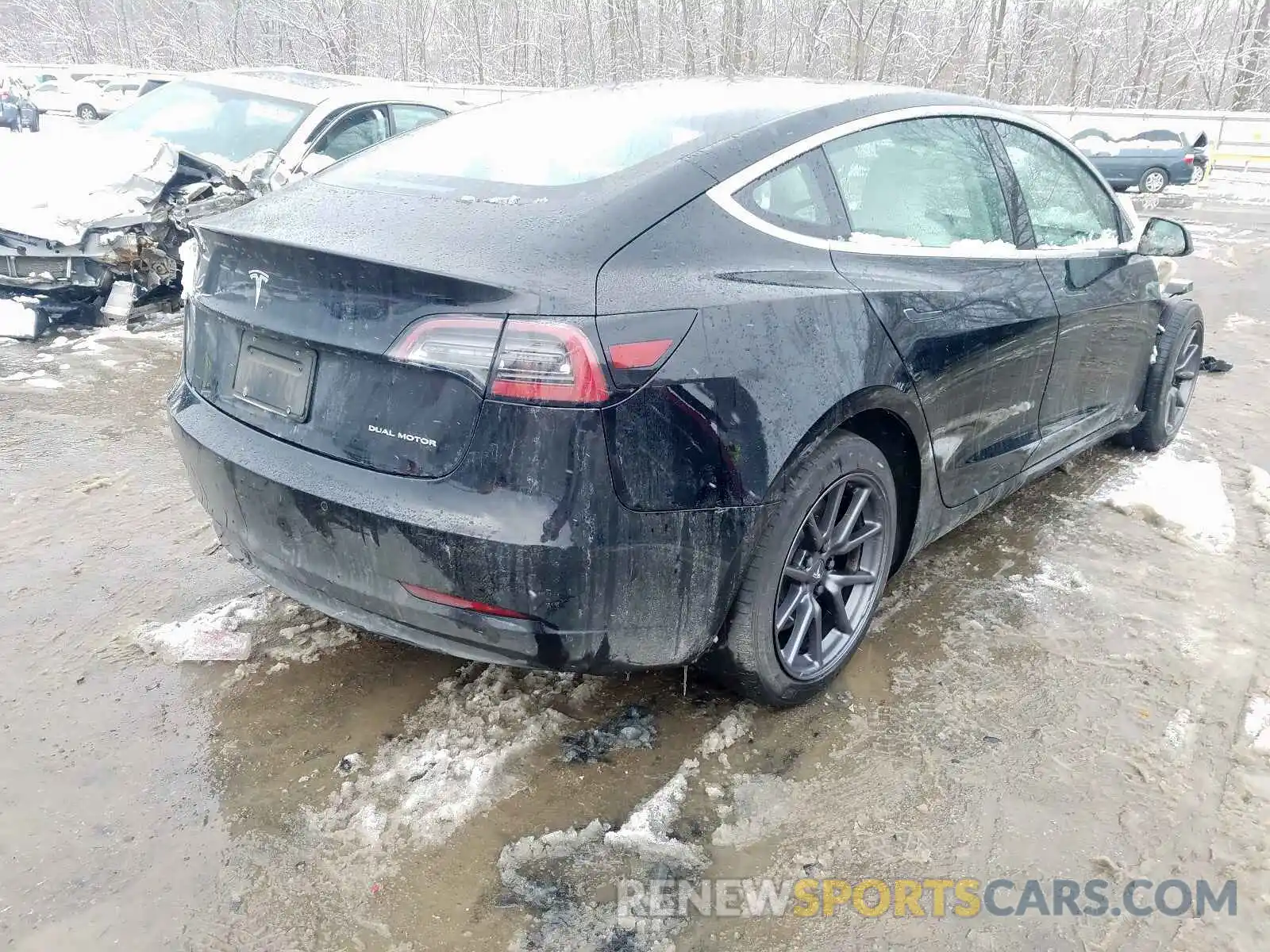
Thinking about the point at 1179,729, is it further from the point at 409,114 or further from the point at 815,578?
the point at 409,114

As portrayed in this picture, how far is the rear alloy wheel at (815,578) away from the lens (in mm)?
2330

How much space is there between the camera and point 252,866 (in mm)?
2070

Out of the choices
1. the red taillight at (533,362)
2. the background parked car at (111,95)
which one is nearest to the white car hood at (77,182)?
the red taillight at (533,362)

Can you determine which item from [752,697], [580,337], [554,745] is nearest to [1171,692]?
[752,697]

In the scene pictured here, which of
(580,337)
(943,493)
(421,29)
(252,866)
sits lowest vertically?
(252,866)

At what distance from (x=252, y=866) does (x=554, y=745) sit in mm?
787

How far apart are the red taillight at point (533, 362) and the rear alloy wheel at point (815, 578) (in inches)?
27.1

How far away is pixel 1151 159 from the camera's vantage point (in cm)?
1722

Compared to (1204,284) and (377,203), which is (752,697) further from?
→ (1204,284)

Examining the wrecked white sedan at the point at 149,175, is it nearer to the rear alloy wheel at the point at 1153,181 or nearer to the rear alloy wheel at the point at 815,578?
the rear alloy wheel at the point at 815,578

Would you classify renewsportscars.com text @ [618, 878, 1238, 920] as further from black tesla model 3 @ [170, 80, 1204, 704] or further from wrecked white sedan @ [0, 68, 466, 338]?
wrecked white sedan @ [0, 68, 466, 338]

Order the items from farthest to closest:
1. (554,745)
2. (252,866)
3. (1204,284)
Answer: (1204,284) < (554,745) < (252,866)

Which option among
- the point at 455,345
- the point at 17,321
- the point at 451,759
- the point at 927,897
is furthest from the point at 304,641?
the point at 17,321

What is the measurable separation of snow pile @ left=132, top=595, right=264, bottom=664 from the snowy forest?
33.5 metres
